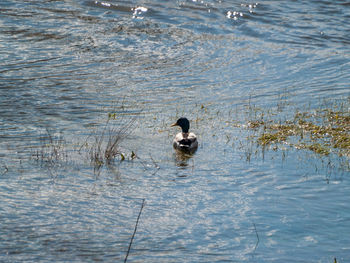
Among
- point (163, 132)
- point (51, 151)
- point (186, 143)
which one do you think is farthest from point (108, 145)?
point (163, 132)

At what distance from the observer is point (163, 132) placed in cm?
1401

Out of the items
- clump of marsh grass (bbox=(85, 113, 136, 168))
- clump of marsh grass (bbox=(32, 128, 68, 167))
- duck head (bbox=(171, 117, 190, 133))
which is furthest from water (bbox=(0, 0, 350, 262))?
duck head (bbox=(171, 117, 190, 133))

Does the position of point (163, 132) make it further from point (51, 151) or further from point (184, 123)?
point (51, 151)

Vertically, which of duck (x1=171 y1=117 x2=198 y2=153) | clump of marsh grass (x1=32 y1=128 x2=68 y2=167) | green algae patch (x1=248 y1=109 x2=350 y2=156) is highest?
green algae patch (x1=248 y1=109 x2=350 y2=156)

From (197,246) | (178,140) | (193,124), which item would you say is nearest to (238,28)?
(193,124)

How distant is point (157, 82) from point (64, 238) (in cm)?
1092

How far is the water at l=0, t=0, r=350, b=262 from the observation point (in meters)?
8.45

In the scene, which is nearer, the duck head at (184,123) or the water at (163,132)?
the water at (163,132)

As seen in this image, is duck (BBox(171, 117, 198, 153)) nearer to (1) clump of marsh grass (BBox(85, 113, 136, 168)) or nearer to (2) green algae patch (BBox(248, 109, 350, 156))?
(1) clump of marsh grass (BBox(85, 113, 136, 168))

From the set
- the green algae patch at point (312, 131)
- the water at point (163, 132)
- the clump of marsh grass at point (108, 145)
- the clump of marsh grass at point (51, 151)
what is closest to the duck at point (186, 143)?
the water at point (163, 132)

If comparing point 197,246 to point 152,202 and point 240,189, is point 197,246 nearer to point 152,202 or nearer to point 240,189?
point 152,202

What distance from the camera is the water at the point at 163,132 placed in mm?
8445

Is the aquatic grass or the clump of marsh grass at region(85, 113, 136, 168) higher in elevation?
the aquatic grass

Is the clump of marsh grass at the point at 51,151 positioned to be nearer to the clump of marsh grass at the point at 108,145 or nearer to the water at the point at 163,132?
the water at the point at 163,132
